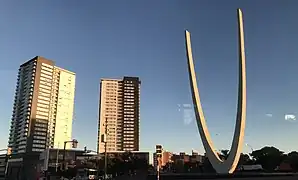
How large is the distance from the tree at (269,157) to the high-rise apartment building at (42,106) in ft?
157

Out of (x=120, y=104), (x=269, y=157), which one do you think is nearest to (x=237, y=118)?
(x=120, y=104)

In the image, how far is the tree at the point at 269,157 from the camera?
8050 centimetres

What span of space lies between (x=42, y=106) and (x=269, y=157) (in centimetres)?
5582

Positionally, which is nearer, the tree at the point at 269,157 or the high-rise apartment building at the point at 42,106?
the high-rise apartment building at the point at 42,106

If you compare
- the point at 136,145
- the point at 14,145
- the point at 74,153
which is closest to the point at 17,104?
the point at 14,145

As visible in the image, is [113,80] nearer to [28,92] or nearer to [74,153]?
[28,92]

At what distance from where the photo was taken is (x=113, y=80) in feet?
276

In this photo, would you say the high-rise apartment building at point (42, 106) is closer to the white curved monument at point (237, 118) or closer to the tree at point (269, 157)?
the white curved monument at point (237, 118)

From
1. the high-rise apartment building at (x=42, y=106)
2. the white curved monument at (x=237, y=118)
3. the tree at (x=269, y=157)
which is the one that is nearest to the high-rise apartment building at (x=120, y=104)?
the high-rise apartment building at (x=42, y=106)

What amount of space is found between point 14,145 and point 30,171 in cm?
921

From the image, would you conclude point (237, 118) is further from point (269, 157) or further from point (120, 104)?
point (269, 157)

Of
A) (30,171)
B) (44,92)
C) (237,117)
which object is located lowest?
(30,171)

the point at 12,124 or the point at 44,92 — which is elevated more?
the point at 44,92

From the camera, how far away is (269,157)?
82062mm
